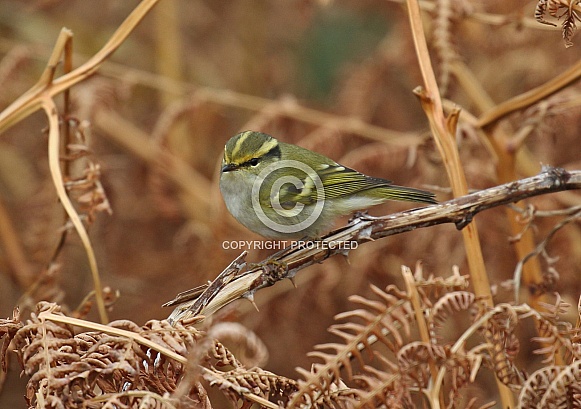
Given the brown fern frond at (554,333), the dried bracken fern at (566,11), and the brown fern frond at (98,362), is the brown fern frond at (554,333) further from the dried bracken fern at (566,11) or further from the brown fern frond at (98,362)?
the brown fern frond at (98,362)

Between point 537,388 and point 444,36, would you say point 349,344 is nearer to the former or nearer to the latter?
point 537,388

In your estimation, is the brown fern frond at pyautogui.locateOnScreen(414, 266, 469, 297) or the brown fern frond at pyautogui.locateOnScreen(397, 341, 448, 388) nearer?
the brown fern frond at pyautogui.locateOnScreen(397, 341, 448, 388)

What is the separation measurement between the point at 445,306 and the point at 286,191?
1851 millimetres

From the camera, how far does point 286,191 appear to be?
4.14 metres

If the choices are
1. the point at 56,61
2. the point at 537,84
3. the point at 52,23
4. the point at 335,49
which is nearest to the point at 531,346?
the point at 537,84

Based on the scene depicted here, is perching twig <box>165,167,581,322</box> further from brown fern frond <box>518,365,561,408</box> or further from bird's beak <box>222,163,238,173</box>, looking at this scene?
bird's beak <box>222,163,238,173</box>

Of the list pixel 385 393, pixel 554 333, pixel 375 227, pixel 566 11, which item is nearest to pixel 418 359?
pixel 385 393

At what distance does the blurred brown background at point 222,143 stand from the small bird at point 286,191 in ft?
1.58

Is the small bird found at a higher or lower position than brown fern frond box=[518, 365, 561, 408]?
higher

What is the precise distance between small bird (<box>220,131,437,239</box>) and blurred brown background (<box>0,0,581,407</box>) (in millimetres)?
481

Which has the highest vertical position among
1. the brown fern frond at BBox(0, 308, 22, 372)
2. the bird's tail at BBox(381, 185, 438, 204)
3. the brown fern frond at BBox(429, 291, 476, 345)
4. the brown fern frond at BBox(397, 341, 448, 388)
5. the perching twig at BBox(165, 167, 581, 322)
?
the bird's tail at BBox(381, 185, 438, 204)

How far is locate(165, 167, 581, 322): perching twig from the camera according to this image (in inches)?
101

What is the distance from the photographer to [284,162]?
436 cm

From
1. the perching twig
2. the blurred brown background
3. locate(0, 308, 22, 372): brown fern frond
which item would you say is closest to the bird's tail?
the blurred brown background
